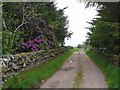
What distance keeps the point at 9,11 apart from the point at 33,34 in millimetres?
4140

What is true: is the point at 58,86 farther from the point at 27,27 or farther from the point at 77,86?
the point at 27,27

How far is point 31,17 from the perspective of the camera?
24.4 metres

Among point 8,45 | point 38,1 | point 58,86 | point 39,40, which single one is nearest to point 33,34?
point 39,40

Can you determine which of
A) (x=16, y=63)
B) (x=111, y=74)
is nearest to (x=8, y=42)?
(x=16, y=63)

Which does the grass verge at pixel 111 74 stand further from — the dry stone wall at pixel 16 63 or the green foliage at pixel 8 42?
the green foliage at pixel 8 42

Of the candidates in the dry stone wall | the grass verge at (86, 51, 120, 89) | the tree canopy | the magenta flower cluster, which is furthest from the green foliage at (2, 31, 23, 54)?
the grass verge at (86, 51, 120, 89)

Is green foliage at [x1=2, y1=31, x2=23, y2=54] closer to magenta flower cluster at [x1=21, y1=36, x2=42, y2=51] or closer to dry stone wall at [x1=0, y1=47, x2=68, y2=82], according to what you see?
dry stone wall at [x1=0, y1=47, x2=68, y2=82]

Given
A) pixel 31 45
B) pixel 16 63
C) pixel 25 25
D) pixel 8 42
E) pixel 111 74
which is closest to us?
pixel 111 74

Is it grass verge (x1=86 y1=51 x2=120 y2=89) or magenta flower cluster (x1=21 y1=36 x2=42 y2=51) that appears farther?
magenta flower cluster (x1=21 y1=36 x2=42 y2=51)

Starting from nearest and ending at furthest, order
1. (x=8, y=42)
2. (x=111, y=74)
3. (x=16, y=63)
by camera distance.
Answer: (x=111, y=74) → (x=16, y=63) → (x=8, y=42)

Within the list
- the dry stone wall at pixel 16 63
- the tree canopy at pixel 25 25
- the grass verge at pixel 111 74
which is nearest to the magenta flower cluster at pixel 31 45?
the tree canopy at pixel 25 25

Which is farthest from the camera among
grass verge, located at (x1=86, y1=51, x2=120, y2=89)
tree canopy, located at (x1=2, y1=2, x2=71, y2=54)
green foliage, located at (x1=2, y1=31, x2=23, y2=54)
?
tree canopy, located at (x1=2, y1=2, x2=71, y2=54)

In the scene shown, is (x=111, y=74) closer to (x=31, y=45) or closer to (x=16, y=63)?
(x=16, y=63)

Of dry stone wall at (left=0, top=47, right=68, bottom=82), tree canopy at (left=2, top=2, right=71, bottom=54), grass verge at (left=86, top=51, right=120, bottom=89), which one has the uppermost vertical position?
tree canopy at (left=2, top=2, right=71, bottom=54)
